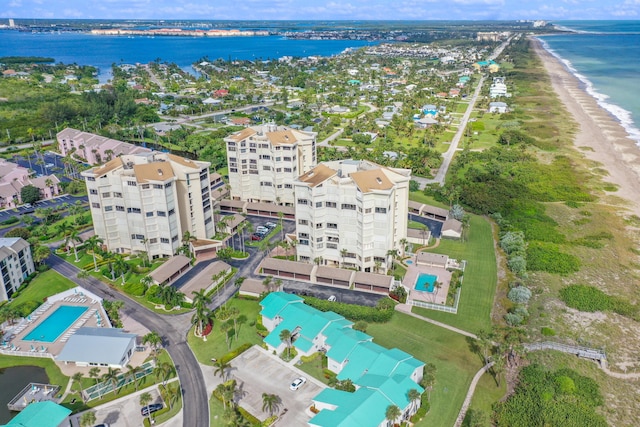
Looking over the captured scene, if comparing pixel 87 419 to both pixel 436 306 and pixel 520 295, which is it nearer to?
pixel 436 306

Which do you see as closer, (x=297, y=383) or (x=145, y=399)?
(x=145, y=399)

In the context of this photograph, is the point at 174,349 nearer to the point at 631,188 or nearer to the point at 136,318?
the point at 136,318

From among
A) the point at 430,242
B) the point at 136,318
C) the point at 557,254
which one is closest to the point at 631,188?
the point at 557,254

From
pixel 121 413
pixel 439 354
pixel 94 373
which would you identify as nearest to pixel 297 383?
pixel 439 354

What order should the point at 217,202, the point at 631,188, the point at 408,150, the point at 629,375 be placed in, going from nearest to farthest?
1. the point at 629,375
2. the point at 217,202
3. the point at 631,188
4. the point at 408,150

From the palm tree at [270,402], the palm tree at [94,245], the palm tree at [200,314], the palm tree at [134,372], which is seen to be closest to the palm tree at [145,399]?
the palm tree at [134,372]

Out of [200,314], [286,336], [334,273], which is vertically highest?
[200,314]

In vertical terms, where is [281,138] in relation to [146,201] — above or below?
above
